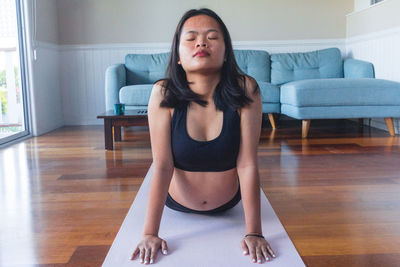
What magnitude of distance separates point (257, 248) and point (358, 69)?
3066 millimetres

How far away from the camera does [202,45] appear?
Result: 100 cm

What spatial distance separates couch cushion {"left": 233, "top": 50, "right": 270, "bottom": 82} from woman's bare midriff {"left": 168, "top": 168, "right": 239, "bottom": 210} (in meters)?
2.83

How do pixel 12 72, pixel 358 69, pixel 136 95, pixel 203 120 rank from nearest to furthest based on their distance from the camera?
pixel 203 120
pixel 136 95
pixel 12 72
pixel 358 69

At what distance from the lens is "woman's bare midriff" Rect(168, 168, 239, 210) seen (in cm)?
116

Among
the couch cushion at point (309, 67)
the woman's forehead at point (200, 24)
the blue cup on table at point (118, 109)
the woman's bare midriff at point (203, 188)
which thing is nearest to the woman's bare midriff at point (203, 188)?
the woman's bare midriff at point (203, 188)

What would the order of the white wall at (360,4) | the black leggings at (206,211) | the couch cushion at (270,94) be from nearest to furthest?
the black leggings at (206,211), the couch cushion at (270,94), the white wall at (360,4)

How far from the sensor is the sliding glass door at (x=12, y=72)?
10.9 feet

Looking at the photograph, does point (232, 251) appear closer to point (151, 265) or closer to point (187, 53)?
point (151, 265)

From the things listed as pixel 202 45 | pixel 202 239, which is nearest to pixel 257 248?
pixel 202 239

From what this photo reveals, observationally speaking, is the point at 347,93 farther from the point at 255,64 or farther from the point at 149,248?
the point at 149,248

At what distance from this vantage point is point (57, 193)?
1715 millimetres

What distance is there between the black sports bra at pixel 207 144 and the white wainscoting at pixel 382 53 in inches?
104

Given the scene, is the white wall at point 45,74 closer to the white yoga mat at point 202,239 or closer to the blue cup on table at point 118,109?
the blue cup on table at point 118,109

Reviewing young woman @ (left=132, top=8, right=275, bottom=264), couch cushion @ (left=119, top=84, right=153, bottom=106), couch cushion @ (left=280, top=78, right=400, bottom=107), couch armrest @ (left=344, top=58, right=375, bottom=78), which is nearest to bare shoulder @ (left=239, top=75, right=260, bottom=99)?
young woman @ (left=132, top=8, right=275, bottom=264)
